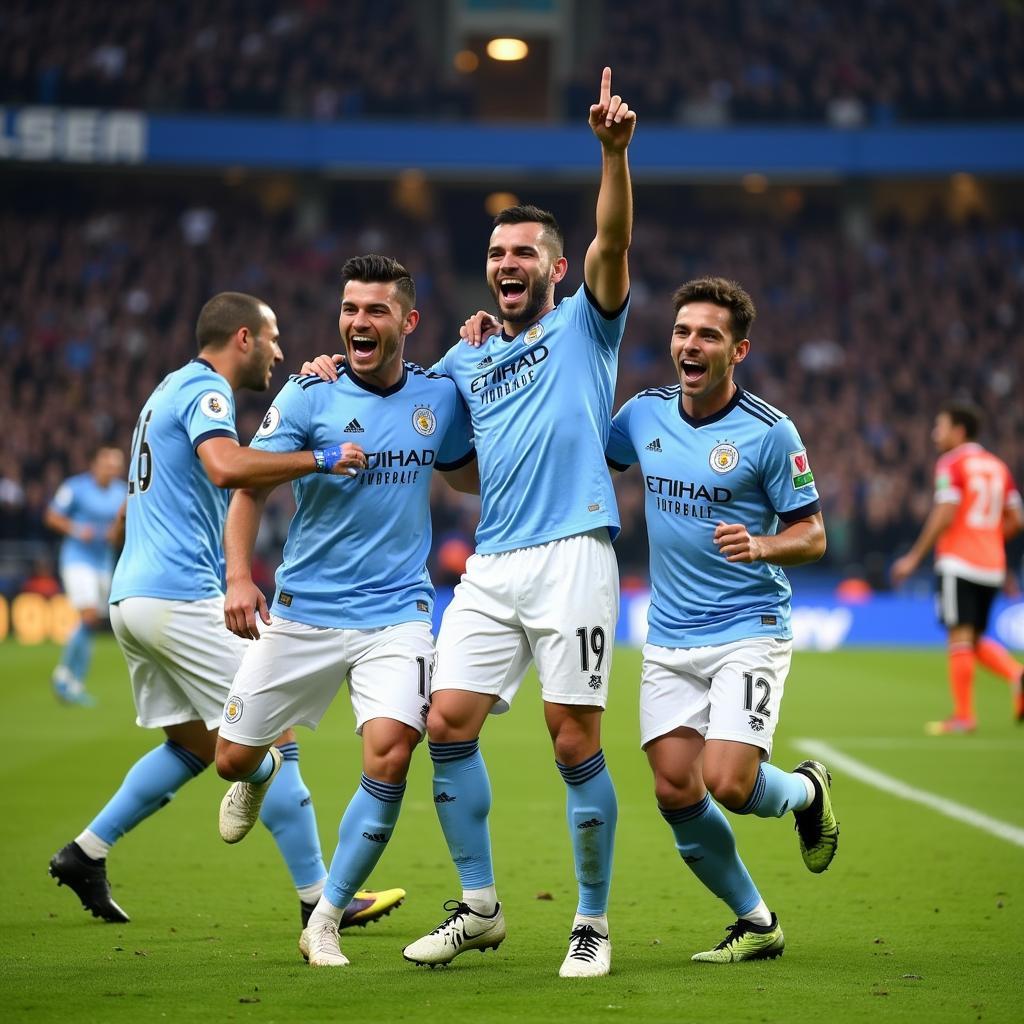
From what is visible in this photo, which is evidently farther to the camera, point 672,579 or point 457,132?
point 457,132

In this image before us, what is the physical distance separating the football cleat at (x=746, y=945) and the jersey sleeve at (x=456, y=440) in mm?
1832

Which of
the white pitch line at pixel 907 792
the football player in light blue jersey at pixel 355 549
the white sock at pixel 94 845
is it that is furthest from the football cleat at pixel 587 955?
the white pitch line at pixel 907 792

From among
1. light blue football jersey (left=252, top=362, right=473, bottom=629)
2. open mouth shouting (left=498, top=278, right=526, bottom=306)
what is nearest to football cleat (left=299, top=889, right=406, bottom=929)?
light blue football jersey (left=252, top=362, right=473, bottom=629)

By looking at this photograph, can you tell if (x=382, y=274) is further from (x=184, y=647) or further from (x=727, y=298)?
(x=184, y=647)

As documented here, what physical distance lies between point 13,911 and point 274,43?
30.0m

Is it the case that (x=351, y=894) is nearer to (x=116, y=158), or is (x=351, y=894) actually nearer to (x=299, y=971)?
(x=299, y=971)

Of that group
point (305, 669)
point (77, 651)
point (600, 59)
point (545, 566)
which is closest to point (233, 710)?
point (305, 669)

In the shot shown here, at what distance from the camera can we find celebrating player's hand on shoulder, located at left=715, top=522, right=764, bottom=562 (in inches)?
185

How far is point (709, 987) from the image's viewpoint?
4.59 m

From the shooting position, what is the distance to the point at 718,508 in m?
5.14

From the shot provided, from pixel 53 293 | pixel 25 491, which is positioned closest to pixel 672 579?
pixel 25 491

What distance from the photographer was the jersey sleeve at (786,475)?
5086 millimetres

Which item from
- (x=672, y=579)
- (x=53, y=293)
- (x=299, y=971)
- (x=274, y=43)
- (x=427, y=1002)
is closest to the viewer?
(x=427, y=1002)

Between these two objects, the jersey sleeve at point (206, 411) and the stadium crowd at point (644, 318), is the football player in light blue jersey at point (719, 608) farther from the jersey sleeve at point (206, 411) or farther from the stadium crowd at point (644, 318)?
the stadium crowd at point (644, 318)
